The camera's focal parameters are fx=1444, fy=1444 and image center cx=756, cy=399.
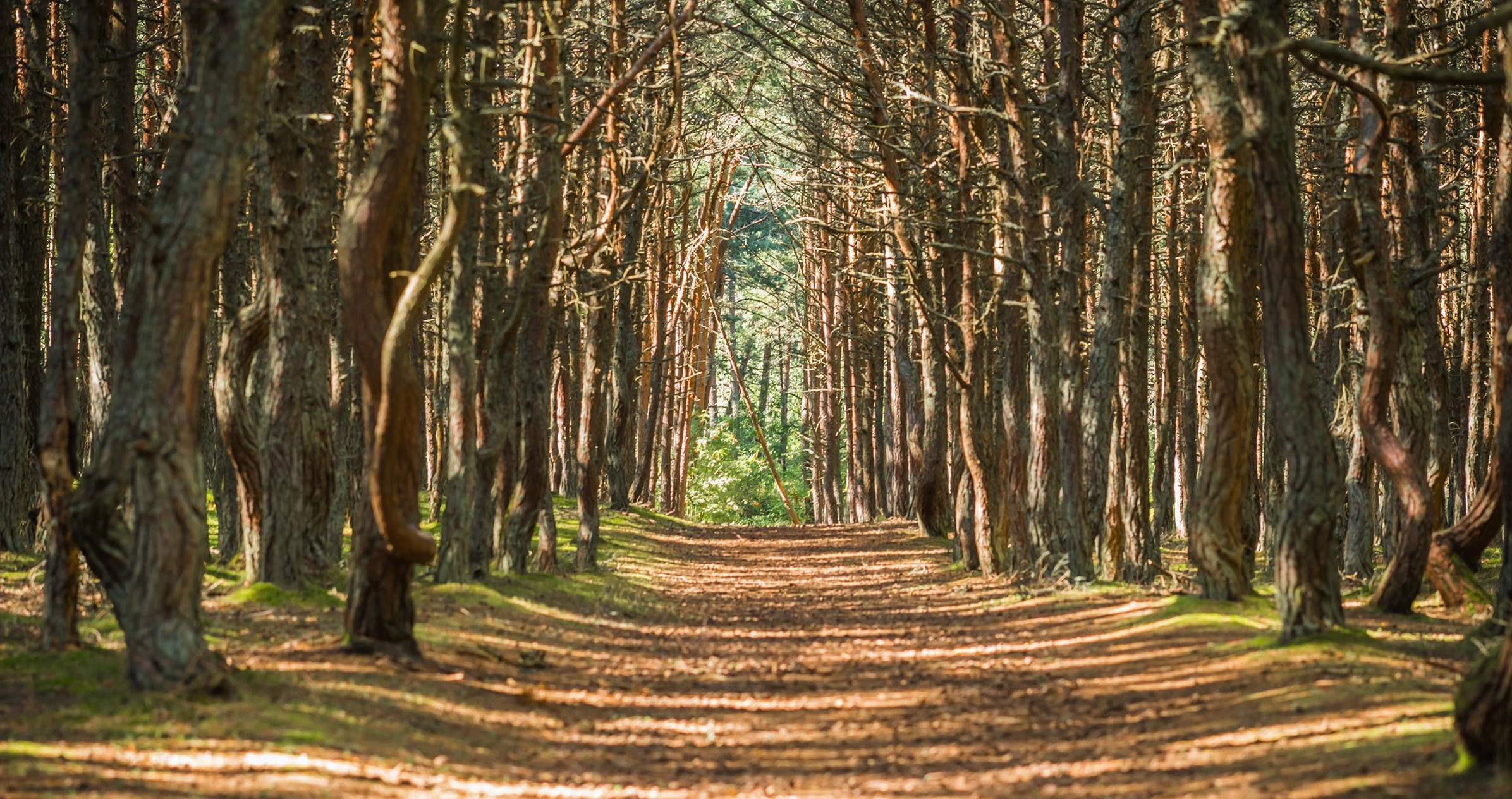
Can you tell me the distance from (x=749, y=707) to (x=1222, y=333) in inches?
227

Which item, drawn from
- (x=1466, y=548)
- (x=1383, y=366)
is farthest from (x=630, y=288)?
(x=1466, y=548)

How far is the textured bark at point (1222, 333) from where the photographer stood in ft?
40.8

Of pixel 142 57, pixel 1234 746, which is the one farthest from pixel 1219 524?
pixel 142 57

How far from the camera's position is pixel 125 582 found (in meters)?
8.26

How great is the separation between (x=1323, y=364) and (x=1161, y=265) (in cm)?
662

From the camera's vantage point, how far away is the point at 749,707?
10281mm

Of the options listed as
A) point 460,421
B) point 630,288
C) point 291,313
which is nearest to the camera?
point 291,313

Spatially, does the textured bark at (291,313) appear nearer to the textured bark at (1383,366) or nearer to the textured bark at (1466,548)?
the textured bark at (1383,366)

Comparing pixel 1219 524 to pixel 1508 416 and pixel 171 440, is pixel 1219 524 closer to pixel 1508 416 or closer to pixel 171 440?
pixel 1508 416

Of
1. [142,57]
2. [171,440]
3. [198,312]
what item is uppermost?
[142,57]

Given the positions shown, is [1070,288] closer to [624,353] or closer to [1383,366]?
[1383,366]

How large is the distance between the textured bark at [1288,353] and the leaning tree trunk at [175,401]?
6947 millimetres

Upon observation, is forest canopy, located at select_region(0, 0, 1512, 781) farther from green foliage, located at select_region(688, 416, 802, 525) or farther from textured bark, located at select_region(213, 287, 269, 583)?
green foliage, located at select_region(688, 416, 802, 525)

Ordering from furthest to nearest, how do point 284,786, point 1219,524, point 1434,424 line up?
point 1434,424 < point 1219,524 < point 284,786
